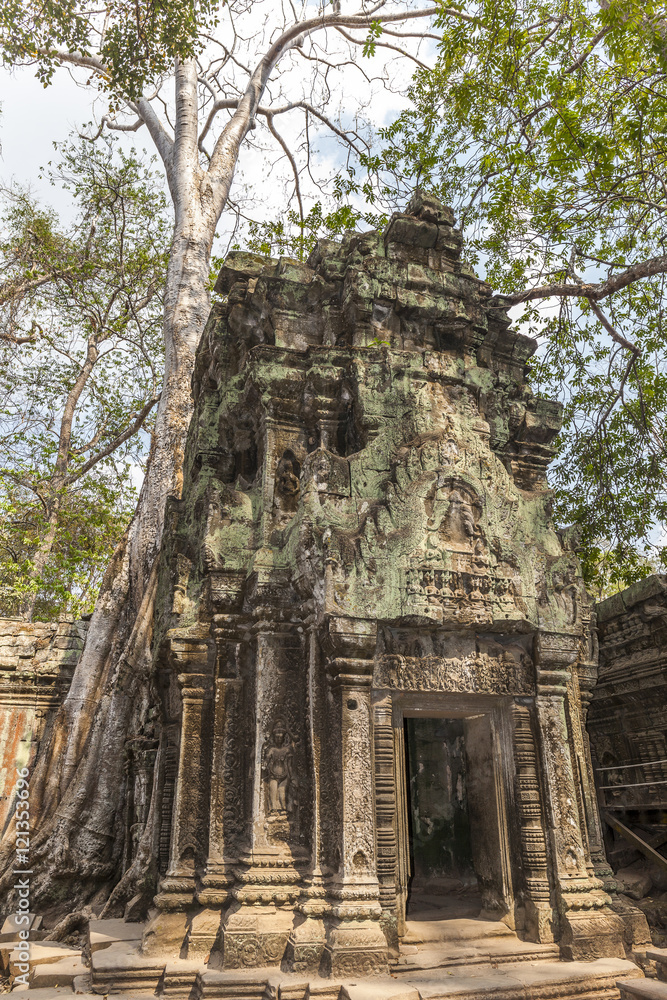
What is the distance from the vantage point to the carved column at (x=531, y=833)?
4805mm

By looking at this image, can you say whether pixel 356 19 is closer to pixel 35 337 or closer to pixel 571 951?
pixel 35 337

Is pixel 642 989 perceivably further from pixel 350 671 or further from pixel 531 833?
pixel 350 671

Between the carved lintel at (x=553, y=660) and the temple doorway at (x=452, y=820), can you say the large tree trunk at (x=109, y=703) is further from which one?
the carved lintel at (x=553, y=660)

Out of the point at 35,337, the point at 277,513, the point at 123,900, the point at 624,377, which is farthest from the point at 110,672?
the point at 35,337

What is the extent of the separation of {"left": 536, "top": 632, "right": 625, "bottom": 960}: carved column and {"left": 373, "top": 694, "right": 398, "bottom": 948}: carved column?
1.21 meters

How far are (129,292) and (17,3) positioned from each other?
5.67 meters

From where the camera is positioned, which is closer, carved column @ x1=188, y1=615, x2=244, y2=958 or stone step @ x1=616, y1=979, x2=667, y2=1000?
stone step @ x1=616, y1=979, x2=667, y2=1000

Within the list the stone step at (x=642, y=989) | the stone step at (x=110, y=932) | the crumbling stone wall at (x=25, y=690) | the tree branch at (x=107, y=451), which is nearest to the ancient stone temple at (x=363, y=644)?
the stone step at (x=642, y=989)

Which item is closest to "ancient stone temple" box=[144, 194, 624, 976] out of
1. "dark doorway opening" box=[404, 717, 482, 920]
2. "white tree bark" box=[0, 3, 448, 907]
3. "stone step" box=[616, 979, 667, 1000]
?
"stone step" box=[616, 979, 667, 1000]

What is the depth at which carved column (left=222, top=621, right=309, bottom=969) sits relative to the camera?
436 centimetres

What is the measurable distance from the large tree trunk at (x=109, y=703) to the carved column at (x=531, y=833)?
354 cm

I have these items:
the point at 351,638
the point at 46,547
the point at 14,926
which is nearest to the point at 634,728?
the point at 351,638

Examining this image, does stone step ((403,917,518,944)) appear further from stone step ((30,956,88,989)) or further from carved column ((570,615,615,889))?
stone step ((30,956,88,989))

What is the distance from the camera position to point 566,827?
505cm
